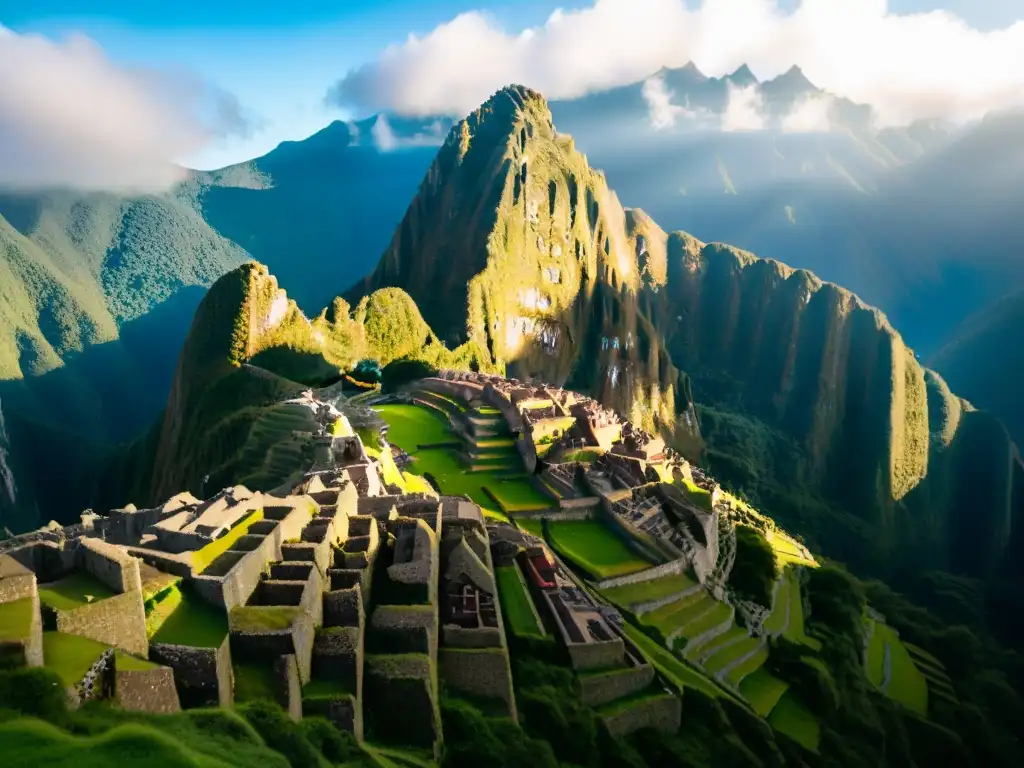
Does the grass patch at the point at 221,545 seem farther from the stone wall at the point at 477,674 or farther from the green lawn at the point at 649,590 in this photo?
the green lawn at the point at 649,590

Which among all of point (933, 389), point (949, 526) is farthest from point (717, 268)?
point (949, 526)

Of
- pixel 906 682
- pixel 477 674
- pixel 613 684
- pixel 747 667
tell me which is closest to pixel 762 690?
pixel 747 667

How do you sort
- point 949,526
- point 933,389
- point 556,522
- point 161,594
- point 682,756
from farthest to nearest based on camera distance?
point 933,389 → point 949,526 → point 556,522 → point 682,756 → point 161,594

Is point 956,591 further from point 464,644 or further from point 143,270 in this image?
point 143,270

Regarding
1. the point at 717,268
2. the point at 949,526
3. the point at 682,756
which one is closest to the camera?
the point at 682,756

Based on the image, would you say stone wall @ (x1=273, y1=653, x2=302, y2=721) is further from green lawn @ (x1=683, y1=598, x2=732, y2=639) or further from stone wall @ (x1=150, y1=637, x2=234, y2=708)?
green lawn @ (x1=683, y1=598, x2=732, y2=639)

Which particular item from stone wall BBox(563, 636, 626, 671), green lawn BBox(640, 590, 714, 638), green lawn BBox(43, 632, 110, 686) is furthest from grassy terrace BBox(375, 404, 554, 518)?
green lawn BBox(43, 632, 110, 686)
